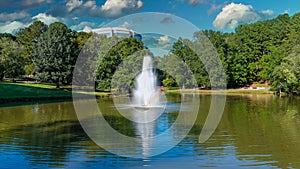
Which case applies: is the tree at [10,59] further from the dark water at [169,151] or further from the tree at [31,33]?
the dark water at [169,151]

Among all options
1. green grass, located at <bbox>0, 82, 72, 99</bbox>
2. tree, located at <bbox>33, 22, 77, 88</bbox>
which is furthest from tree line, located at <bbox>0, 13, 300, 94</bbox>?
green grass, located at <bbox>0, 82, 72, 99</bbox>

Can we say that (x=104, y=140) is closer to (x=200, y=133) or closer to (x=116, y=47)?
(x=200, y=133)

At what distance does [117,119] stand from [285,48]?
50264 mm

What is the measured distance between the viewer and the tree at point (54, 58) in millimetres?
54281

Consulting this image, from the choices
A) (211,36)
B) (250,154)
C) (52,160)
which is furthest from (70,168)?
(211,36)

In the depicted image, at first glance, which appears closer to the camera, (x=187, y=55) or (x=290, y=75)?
(x=290, y=75)

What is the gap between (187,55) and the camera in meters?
73.5

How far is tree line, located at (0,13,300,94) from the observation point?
54344 millimetres

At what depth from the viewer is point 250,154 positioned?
11.9m


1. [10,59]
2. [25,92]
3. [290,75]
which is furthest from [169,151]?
[10,59]

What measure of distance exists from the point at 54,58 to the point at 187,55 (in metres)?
29.3

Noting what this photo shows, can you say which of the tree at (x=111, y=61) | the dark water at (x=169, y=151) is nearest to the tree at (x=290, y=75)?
the tree at (x=111, y=61)

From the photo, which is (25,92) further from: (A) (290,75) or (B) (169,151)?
(A) (290,75)

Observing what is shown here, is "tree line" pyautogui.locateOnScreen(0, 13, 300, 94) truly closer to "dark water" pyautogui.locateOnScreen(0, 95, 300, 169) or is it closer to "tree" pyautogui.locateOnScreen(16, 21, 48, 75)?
"tree" pyautogui.locateOnScreen(16, 21, 48, 75)
